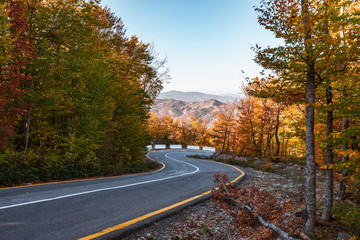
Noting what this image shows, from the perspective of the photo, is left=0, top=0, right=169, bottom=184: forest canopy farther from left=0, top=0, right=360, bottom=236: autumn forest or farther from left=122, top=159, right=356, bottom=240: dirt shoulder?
left=122, top=159, right=356, bottom=240: dirt shoulder

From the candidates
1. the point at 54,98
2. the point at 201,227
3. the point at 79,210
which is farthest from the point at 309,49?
the point at 54,98

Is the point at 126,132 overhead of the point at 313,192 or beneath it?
overhead

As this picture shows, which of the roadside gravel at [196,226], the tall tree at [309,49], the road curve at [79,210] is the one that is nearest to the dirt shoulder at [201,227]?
the roadside gravel at [196,226]

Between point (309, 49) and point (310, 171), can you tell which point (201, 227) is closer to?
point (310, 171)

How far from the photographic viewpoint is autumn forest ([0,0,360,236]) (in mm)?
4602

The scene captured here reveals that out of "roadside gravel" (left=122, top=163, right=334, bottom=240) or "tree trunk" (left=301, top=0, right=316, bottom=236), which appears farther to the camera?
"tree trunk" (left=301, top=0, right=316, bottom=236)

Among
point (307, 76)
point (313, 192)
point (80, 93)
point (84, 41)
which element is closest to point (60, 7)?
point (84, 41)

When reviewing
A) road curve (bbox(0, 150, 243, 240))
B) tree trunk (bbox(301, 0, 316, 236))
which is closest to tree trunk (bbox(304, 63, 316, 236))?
tree trunk (bbox(301, 0, 316, 236))

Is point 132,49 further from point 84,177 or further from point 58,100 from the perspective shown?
point 84,177

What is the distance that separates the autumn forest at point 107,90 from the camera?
4602 millimetres

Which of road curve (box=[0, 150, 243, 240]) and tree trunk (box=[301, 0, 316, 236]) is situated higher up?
tree trunk (box=[301, 0, 316, 236])

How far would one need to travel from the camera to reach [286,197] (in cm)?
814

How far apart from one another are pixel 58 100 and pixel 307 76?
36.2 feet

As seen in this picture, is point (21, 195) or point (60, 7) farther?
point (60, 7)
